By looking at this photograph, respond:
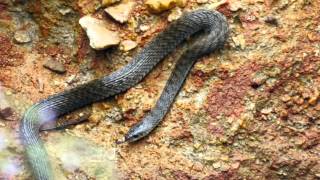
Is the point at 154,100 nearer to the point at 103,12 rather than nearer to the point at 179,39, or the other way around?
the point at 179,39

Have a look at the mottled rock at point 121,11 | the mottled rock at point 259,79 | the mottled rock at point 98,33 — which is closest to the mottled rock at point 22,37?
the mottled rock at point 98,33

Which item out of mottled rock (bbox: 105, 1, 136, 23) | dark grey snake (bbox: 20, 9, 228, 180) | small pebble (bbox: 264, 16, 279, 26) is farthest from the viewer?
mottled rock (bbox: 105, 1, 136, 23)

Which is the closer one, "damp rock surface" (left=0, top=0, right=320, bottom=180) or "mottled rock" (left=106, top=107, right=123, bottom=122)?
"damp rock surface" (left=0, top=0, right=320, bottom=180)

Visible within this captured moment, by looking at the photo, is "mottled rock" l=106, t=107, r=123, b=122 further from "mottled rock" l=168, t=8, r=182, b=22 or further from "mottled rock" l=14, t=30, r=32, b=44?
"mottled rock" l=14, t=30, r=32, b=44

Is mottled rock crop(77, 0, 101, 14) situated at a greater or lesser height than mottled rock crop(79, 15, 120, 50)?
greater

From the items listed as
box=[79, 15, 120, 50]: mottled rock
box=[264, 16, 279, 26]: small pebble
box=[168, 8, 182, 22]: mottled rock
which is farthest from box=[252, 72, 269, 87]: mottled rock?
box=[79, 15, 120, 50]: mottled rock

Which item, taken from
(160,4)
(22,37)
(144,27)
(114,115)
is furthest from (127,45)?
(22,37)

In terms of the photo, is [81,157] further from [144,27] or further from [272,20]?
[272,20]

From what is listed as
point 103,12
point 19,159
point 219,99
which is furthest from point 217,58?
point 19,159
